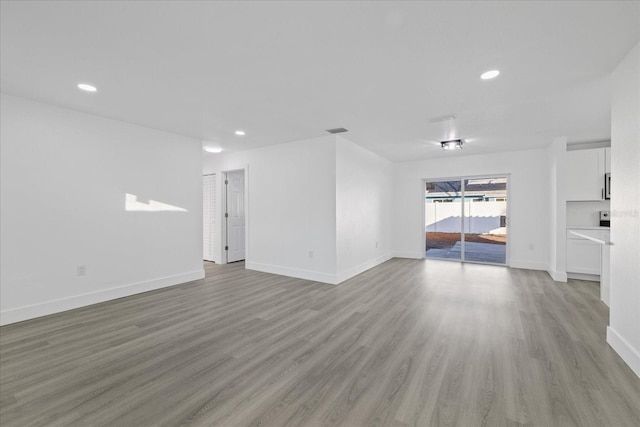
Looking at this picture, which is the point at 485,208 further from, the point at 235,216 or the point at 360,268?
the point at 235,216

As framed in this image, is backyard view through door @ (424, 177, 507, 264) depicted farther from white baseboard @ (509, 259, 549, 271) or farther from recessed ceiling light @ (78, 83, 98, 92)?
recessed ceiling light @ (78, 83, 98, 92)

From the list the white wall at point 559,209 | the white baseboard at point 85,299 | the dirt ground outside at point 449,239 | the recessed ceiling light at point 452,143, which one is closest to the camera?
the white baseboard at point 85,299

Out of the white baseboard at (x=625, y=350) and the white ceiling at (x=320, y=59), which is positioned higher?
the white ceiling at (x=320, y=59)

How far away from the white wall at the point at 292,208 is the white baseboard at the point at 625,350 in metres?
3.21

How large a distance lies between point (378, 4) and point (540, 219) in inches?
235

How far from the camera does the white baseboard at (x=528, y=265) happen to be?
18.3 ft

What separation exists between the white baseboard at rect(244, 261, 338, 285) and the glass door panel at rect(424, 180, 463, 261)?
348cm

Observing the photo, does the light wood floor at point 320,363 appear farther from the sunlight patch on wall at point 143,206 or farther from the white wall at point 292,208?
the sunlight patch on wall at point 143,206

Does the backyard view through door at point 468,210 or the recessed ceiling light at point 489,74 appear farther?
the backyard view through door at point 468,210

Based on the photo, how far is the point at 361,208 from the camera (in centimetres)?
551

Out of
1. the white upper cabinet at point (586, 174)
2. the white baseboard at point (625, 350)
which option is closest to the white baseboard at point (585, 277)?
the white upper cabinet at point (586, 174)

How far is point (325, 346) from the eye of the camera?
2.50m

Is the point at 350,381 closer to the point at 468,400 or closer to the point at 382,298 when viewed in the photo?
the point at 468,400

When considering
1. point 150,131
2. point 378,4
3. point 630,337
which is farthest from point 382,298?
point 150,131
